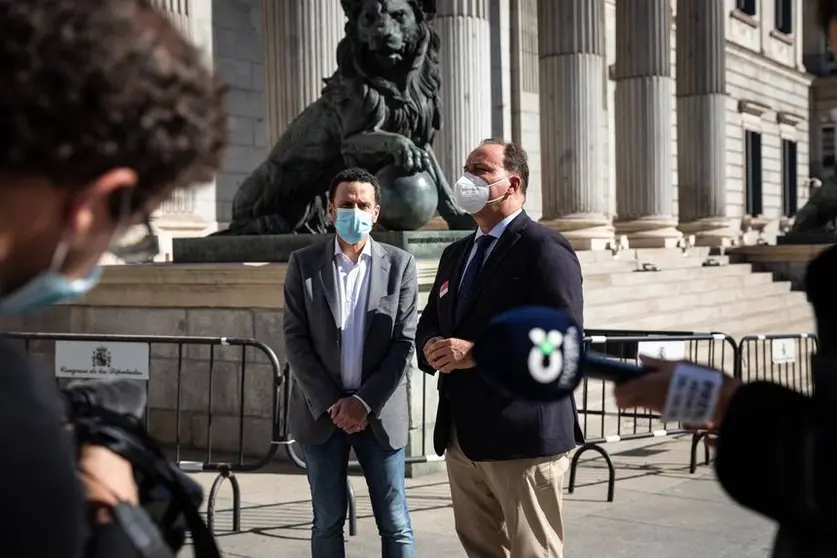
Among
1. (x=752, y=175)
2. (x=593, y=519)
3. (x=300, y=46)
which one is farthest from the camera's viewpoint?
(x=752, y=175)

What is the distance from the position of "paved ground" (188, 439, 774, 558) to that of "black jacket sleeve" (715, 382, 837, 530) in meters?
3.95

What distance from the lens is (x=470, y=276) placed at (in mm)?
4004

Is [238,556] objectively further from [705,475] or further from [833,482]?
[833,482]

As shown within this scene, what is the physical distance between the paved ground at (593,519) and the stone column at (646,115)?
1484 cm

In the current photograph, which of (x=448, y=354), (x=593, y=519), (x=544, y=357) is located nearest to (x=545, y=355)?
(x=544, y=357)

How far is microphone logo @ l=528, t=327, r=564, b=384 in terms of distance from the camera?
1.99 metres

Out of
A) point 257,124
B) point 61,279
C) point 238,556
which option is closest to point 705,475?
point 238,556

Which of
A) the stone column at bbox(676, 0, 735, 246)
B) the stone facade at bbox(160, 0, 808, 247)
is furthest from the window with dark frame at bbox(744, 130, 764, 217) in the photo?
the stone column at bbox(676, 0, 735, 246)

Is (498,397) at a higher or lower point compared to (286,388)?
higher

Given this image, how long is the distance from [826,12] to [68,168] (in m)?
1.37

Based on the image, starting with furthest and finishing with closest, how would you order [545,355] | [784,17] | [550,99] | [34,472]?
[784,17], [550,99], [545,355], [34,472]

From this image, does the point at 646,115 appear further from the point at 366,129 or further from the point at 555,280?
the point at 555,280

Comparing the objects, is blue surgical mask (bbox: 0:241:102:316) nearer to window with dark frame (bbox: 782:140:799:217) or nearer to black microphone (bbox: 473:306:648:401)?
black microphone (bbox: 473:306:648:401)

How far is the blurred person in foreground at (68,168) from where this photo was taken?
1.18m
